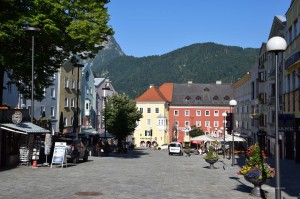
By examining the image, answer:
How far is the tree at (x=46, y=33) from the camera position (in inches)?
1000

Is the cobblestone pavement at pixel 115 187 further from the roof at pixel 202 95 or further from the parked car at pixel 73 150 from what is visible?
the roof at pixel 202 95

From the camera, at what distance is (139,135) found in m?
104

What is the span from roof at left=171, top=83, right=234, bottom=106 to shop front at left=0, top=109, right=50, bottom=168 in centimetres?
8355

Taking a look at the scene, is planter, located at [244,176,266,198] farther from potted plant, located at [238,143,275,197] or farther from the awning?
the awning

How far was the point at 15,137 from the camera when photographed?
27.8 meters

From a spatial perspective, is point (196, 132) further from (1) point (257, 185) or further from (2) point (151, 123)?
(1) point (257, 185)

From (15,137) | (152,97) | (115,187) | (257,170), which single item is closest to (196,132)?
(152,97)

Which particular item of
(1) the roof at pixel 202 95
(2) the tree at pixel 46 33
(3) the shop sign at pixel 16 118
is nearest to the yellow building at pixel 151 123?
(1) the roof at pixel 202 95

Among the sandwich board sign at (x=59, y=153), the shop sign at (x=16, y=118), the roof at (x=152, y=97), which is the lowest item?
the sandwich board sign at (x=59, y=153)

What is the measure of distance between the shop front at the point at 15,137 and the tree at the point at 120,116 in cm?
3671

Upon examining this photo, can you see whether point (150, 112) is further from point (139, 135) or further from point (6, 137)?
point (6, 137)

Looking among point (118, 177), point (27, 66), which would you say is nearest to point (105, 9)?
point (27, 66)

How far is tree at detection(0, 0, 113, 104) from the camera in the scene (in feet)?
83.3

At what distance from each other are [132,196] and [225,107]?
96.2 m
